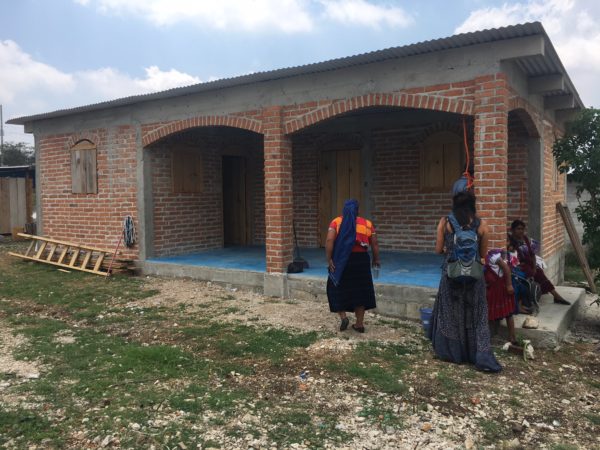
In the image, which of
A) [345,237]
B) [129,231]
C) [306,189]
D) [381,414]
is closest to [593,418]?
[381,414]

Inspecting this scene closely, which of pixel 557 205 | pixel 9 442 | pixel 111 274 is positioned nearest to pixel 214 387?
pixel 9 442

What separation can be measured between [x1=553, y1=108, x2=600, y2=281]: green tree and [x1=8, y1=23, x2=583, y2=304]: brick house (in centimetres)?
77

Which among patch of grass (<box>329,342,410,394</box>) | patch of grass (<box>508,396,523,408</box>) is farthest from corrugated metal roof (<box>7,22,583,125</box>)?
patch of grass (<box>508,396,523,408</box>)

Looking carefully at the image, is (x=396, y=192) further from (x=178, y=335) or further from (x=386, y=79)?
(x=178, y=335)

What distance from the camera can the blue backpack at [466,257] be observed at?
15.9 ft

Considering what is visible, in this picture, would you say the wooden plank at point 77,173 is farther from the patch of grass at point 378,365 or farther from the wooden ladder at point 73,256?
the patch of grass at point 378,365

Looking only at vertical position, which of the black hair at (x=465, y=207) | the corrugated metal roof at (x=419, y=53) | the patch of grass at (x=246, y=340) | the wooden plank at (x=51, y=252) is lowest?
the patch of grass at (x=246, y=340)

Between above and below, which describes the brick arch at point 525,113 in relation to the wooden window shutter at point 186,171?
above

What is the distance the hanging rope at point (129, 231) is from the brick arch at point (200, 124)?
58.7 inches

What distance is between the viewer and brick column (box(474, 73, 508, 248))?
602 centimetres

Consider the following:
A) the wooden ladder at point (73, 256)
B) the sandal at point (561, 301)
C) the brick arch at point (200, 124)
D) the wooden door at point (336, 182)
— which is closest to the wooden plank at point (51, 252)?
the wooden ladder at point (73, 256)

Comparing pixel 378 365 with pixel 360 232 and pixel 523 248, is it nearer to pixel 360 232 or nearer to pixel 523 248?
pixel 360 232

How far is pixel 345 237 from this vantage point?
5.87 metres

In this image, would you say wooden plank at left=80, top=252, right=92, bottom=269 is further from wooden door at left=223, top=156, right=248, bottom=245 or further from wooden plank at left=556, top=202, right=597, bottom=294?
wooden plank at left=556, top=202, right=597, bottom=294
